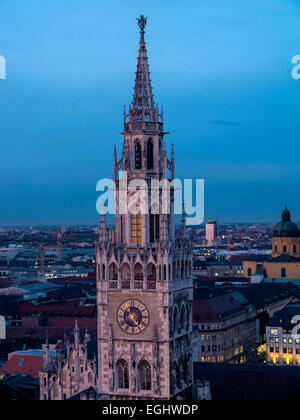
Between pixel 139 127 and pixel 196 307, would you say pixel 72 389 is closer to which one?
pixel 139 127

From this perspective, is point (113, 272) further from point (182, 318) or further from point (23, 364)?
point (23, 364)

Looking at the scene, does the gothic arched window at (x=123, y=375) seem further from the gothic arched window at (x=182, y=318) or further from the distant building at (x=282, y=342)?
the distant building at (x=282, y=342)

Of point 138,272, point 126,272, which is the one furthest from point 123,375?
point 138,272

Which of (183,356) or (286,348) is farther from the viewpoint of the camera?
(286,348)

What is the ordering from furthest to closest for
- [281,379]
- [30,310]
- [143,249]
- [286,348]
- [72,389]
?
[30,310], [286,348], [281,379], [72,389], [143,249]

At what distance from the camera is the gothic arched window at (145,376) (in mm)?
59281

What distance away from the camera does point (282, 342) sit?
175 m

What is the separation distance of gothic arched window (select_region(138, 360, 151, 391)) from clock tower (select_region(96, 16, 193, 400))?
64 millimetres

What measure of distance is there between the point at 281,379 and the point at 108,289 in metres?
29.9

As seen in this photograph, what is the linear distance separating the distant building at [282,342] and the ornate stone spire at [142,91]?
11859cm

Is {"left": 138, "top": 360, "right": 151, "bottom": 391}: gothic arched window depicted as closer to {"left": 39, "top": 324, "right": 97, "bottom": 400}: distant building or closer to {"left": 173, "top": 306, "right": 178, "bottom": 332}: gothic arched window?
{"left": 173, "top": 306, "right": 178, "bottom": 332}: gothic arched window

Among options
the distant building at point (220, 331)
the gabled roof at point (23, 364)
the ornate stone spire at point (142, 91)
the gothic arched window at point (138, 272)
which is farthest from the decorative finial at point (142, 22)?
the distant building at point (220, 331)
